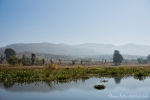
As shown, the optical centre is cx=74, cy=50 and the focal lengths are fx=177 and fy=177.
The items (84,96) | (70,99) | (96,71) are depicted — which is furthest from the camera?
(96,71)

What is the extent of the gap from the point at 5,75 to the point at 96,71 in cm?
2712

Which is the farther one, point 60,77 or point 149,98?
point 60,77

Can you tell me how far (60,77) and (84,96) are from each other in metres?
17.8

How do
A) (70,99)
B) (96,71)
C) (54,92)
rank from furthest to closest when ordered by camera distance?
(96,71), (54,92), (70,99)

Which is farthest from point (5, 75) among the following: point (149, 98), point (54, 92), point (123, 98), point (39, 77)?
point (149, 98)

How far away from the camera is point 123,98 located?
25016 mm

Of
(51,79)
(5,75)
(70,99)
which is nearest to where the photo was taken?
(70,99)

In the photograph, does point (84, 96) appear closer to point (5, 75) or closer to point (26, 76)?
point (26, 76)

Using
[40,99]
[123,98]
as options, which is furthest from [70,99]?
[123,98]

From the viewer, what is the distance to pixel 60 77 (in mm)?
43500

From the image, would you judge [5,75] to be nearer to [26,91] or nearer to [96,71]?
[26,91]

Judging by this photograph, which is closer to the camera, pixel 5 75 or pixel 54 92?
pixel 54 92

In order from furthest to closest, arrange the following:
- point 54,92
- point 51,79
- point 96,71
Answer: point 96,71 → point 51,79 → point 54,92

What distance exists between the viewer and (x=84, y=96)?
→ 26.4m
